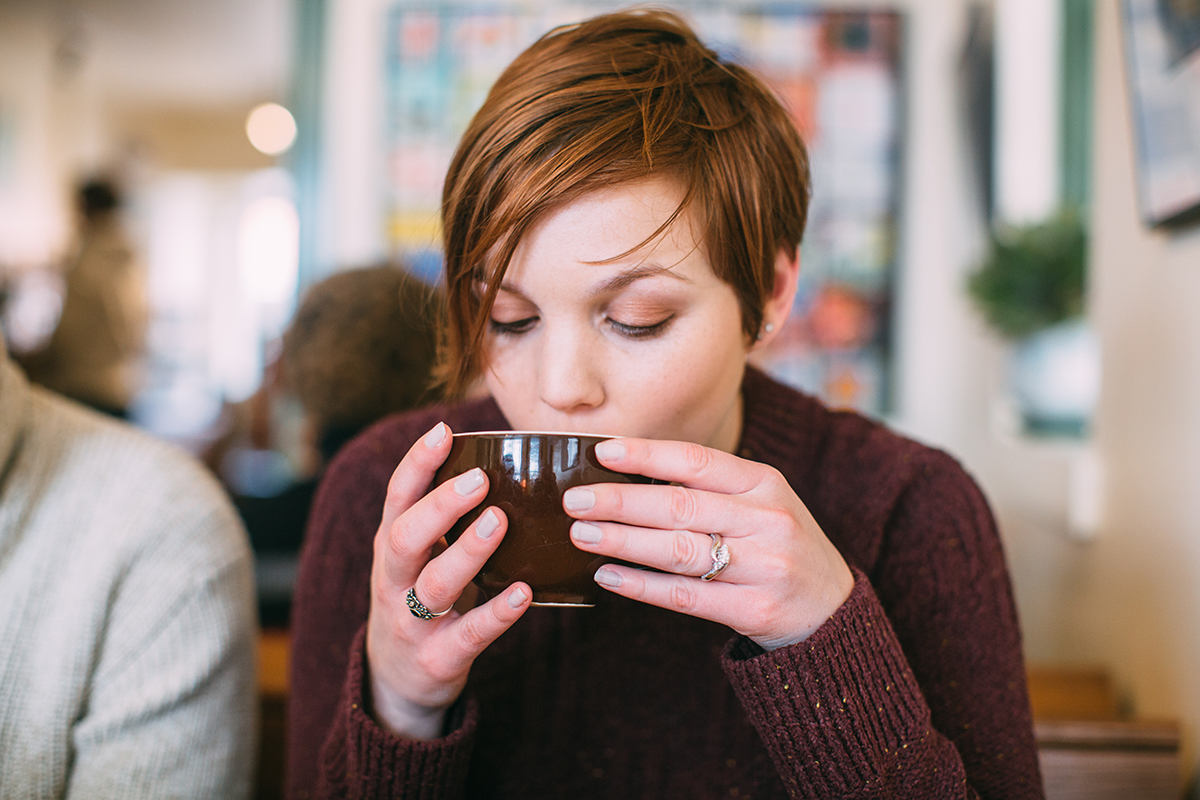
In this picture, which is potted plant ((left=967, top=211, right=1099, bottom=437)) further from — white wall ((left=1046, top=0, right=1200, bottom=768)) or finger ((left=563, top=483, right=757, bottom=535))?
finger ((left=563, top=483, right=757, bottom=535))

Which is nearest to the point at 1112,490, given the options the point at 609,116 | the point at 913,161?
the point at 609,116

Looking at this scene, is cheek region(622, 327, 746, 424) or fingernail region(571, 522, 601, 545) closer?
fingernail region(571, 522, 601, 545)

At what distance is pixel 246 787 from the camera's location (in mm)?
917

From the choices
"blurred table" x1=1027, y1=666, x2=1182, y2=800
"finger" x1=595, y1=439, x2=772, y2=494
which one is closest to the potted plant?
"blurred table" x1=1027, y1=666, x2=1182, y2=800

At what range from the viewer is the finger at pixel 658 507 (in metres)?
0.55

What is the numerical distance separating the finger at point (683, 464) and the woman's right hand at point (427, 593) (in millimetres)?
89

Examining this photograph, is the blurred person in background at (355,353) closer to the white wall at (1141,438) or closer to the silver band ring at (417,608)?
the silver band ring at (417,608)

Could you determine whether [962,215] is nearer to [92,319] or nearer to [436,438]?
[436,438]

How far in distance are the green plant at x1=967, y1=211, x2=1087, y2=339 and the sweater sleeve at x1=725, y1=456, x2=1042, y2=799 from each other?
1505 mm

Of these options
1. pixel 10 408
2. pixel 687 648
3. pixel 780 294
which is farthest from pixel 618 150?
pixel 10 408

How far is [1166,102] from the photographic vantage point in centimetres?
114

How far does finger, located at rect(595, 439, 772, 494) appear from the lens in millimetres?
552

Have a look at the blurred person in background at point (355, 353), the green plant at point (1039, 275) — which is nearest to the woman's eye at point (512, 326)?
the blurred person in background at point (355, 353)

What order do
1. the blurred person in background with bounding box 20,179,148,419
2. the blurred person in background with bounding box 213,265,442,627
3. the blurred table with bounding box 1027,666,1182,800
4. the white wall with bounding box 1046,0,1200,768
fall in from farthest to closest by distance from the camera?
the blurred person in background with bounding box 20,179,148,419
the blurred person in background with bounding box 213,265,442,627
the white wall with bounding box 1046,0,1200,768
the blurred table with bounding box 1027,666,1182,800
